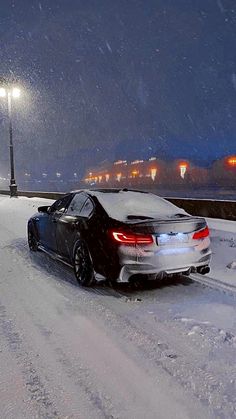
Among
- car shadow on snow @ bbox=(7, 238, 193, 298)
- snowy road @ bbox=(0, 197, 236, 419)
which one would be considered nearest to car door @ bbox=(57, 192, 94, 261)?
car shadow on snow @ bbox=(7, 238, 193, 298)

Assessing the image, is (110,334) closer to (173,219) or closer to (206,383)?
(206,383)

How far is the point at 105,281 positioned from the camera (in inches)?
215

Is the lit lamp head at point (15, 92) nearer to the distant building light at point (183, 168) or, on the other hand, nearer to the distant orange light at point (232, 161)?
the distant orange light at point (232, 161)

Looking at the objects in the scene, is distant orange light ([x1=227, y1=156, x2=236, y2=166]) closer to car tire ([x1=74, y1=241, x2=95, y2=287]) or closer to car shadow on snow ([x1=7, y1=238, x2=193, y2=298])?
car shadow on snow ([x1=7, y1=238, x2=193, y2=298])

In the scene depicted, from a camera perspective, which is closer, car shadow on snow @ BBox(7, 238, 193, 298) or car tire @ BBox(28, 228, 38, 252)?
car shadow on snow @ BBox(7, 238, 193, 298)

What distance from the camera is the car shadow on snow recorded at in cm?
541

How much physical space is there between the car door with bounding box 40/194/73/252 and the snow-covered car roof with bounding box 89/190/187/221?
0.74 meters

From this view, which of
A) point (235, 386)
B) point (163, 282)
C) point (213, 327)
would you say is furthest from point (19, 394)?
point (163, 282)

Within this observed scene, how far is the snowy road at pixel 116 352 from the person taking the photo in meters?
2.76

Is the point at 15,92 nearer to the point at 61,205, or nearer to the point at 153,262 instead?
the point at 61,205

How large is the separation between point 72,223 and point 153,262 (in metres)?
1.66

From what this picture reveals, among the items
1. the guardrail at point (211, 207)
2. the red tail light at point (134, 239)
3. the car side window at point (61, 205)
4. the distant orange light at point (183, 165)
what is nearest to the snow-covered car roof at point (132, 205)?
the red tail light at point (134, 239)

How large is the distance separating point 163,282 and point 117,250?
1.29m

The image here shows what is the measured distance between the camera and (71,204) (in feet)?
21.8
